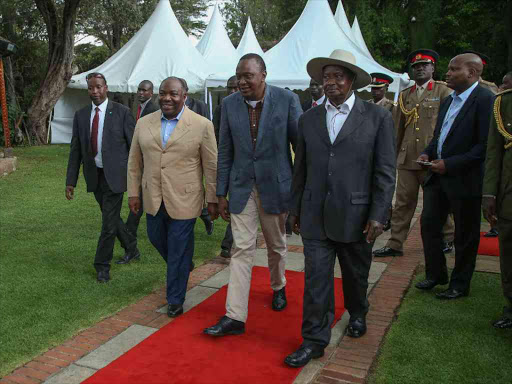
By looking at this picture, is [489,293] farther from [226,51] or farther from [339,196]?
[226,51]

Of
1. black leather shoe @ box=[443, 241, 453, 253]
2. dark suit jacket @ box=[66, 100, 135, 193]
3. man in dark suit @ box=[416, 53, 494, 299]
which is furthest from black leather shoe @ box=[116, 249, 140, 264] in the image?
black leather shoe @ box=[443, 241, 453, 253]

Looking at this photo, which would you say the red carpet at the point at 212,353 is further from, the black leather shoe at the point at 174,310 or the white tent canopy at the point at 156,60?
the white tent canopy at the point at 156,60

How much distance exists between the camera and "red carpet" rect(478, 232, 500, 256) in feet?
20.5

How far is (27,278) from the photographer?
529 centimetres

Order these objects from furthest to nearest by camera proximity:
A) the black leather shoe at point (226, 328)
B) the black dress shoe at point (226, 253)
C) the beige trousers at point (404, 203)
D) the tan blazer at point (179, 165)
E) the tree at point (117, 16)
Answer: the tree at point (117, 16) < the black dress shoe at point (226, 253) < the beige trousers at point (404, 203) < the tan blazer at point (179, 165) < the black leather shoe at point (226, 328)

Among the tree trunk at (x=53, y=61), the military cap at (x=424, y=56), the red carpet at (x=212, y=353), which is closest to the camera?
the red carpet at (x=212, y=353)

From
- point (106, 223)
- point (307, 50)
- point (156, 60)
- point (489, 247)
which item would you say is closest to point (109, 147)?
point (106, 223)

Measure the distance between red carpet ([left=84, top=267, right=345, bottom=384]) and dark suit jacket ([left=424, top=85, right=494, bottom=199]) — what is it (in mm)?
1458

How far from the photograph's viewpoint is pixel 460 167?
4.42 m

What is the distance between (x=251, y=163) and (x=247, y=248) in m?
0.67

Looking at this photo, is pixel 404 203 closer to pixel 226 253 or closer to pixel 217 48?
pixel 226 253

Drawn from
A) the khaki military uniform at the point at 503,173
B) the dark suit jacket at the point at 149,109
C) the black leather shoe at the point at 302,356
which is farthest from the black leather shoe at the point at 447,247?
the dark suit jacket at the point at 149,109

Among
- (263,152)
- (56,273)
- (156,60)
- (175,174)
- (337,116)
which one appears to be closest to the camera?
(337,116)

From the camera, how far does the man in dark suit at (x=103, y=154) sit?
206 inches
